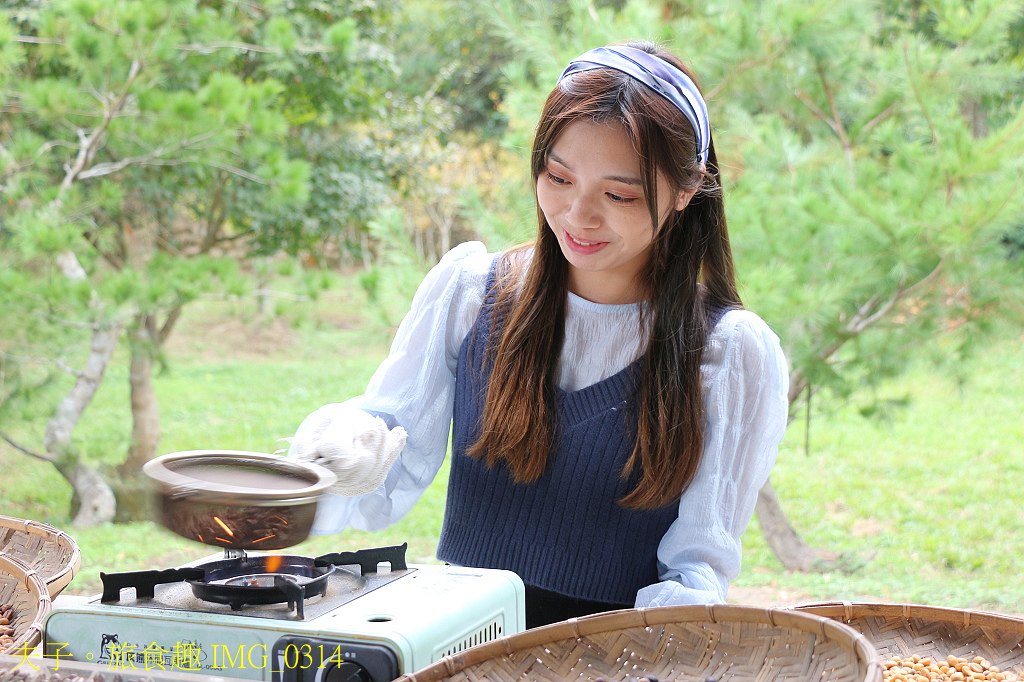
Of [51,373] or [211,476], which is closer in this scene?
[211,476]

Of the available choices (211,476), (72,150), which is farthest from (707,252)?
(72,150)

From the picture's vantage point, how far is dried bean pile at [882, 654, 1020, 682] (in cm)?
83

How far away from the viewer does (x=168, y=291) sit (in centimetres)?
354

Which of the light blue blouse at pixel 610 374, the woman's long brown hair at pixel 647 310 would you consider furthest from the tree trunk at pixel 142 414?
the woman's long brown hair at pixel 647 310

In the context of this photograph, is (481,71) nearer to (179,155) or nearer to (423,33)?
(423,33)

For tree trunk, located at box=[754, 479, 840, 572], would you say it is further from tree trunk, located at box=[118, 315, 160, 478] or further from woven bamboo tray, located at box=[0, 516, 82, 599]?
woven bamboo tray, located at box=[0, 516, 82, 599]

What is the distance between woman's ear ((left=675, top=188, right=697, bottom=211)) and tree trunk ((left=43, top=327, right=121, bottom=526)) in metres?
3.14

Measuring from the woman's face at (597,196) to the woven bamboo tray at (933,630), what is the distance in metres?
0.45

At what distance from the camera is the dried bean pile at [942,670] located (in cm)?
83

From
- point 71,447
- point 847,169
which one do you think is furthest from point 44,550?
point 71,447

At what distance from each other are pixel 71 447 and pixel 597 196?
3734 millimetres

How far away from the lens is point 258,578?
36.4 inches

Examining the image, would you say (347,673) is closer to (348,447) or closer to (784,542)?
(348,447)

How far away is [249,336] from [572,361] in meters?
7.65
